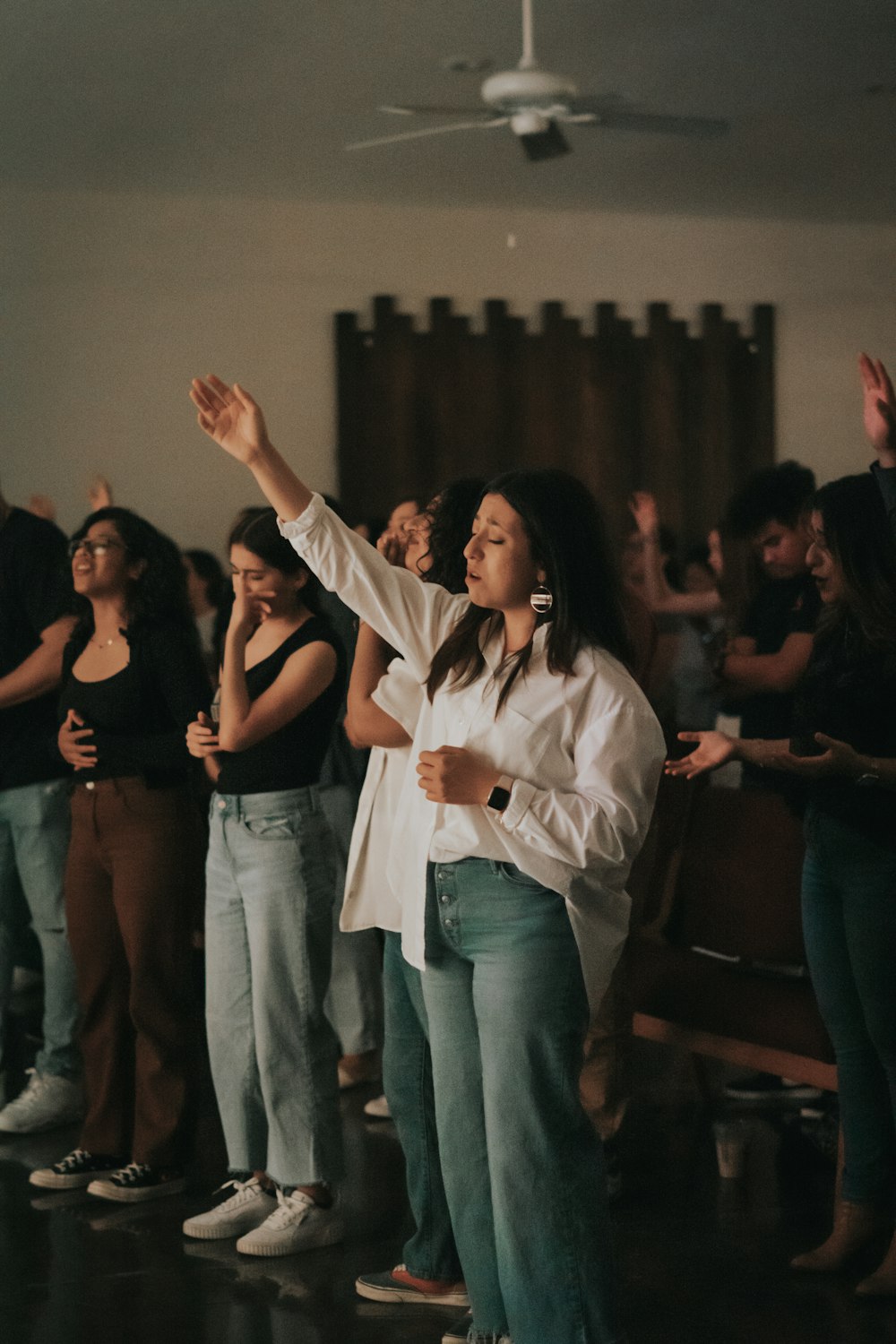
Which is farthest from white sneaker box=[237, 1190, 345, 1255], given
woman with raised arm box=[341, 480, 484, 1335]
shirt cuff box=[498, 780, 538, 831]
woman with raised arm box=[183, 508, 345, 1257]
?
shirt cuff box=[498, 780, 538, 831]

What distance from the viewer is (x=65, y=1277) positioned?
291 centimetres

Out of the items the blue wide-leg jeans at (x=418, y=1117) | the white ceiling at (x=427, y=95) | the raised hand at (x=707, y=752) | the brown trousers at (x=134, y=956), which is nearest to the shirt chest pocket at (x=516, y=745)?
the raised hand at (x=707, y=752)

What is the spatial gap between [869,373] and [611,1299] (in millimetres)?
1678

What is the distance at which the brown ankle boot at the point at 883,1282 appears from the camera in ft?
8.91

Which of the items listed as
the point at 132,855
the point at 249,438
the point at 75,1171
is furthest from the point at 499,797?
the point at 75,1171

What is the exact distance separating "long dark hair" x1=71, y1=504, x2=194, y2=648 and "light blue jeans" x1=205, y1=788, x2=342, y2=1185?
502mm

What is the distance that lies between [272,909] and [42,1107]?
1281 mm

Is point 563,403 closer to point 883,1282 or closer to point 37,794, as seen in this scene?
point 37,794

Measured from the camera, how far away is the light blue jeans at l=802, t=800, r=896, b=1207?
2.69 m

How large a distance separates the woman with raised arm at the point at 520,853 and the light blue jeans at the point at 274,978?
2.29 ft

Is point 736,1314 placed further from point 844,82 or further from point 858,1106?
point 844,82

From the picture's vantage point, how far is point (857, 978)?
272cm

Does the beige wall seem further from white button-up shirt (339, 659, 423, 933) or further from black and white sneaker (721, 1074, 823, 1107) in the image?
white button-up shirt (339, 659, 423, 933)

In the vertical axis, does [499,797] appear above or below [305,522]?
below
